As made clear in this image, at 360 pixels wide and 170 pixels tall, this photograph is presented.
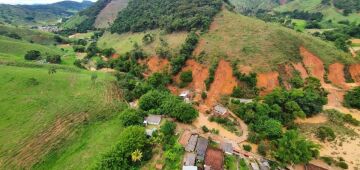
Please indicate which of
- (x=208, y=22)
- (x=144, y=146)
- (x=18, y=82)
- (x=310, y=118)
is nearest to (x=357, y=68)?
(x=310, y=118)

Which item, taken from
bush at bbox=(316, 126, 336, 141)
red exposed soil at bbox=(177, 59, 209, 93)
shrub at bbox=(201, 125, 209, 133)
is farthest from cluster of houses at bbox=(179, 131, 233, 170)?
red exposed soil at bbox=(177, 59, 209, 93)

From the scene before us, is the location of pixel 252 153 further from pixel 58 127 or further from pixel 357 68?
pixel 357 68

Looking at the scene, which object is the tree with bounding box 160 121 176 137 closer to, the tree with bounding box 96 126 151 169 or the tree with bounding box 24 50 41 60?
the tree with bounding box 96 126 151 169

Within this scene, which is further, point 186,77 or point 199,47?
point 199,47

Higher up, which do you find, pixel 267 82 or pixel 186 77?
pixel 267 82

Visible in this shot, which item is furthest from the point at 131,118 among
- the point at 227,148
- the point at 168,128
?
the point at 227,148

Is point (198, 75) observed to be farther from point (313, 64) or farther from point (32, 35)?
point (32, 35)

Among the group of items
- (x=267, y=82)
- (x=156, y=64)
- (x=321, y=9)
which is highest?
(x=321, y=9)
